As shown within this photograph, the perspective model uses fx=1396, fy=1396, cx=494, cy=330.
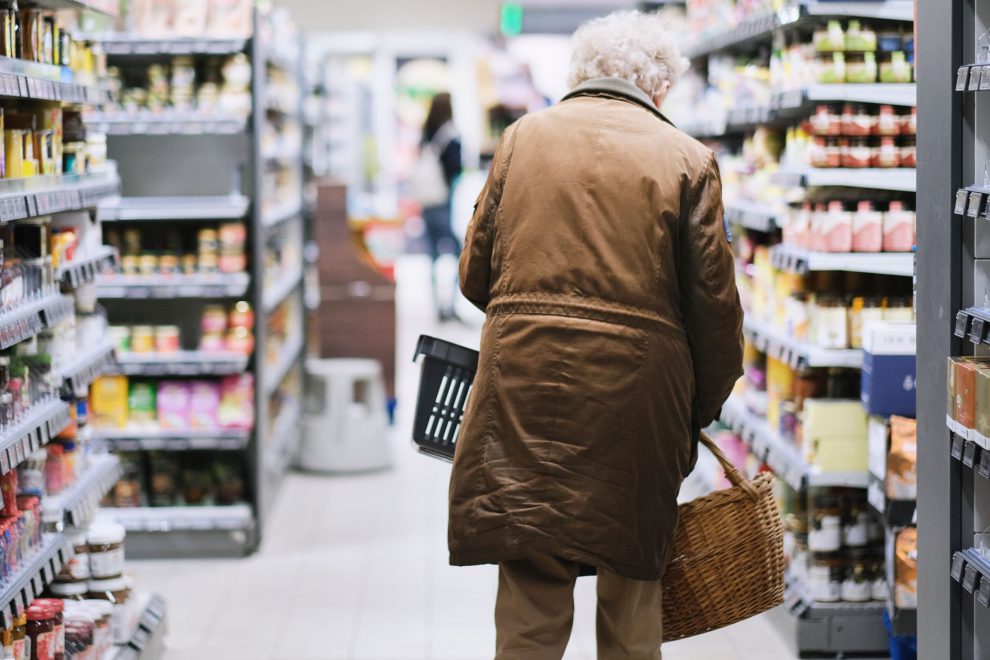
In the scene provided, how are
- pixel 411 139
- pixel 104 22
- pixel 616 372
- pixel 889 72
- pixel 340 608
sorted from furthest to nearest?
1. pixel 411 139
2. pixel 104 22
3. pixel 340 608
4. pixel 889 72
5. pixel 616 372

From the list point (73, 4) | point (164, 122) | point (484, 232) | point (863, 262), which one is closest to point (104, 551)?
point (73, 4)

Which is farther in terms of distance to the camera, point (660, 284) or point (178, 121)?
point (178, 121)

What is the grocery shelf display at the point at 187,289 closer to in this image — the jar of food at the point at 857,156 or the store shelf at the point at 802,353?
the store shelf at the point at 802,353

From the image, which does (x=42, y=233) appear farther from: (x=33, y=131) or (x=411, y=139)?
(x=411, y=139)

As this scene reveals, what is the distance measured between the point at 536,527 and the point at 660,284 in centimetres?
60

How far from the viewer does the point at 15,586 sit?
323 centimetres

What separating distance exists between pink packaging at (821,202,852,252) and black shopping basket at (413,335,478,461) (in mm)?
1595

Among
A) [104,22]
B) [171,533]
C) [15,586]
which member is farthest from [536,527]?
[104,22]

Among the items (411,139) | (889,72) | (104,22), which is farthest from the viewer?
(411,139)

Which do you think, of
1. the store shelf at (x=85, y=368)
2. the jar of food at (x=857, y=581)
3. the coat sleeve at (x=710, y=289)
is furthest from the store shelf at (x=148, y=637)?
the jar of food at (x=857, y=581)

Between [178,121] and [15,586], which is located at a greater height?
[178,121]

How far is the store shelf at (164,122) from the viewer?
19.1ft

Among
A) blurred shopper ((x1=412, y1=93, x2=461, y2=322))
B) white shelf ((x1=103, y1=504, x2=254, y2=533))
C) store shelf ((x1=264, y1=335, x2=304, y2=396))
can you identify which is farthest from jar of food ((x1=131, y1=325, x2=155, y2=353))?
blurred shopper ((x1=412, y1=93, x2=461, y2=322))

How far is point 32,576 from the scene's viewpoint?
3.37m
